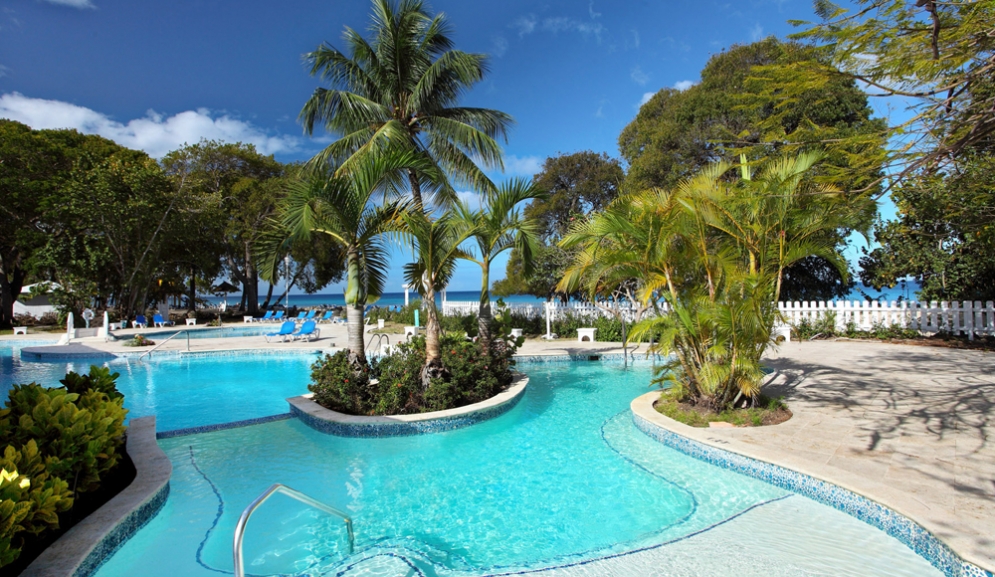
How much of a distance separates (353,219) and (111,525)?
14.3 feet

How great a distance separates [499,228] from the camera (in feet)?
28.0

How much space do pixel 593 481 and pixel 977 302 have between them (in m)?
12.8

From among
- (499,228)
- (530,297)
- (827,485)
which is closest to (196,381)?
(499,228)

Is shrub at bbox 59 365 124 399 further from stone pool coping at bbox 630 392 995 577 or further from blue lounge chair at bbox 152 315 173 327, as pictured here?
blue lounge chair at bbox 152 315 173 327

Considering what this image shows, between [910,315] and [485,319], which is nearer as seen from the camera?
[485,319]

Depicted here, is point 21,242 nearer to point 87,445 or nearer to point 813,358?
point 87,445

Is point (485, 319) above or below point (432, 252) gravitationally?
below

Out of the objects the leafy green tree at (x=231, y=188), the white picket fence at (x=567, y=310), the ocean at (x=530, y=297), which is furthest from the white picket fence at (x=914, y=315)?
the leafy green tree at (x=231, y=188)

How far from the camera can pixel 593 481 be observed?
480 centimetres

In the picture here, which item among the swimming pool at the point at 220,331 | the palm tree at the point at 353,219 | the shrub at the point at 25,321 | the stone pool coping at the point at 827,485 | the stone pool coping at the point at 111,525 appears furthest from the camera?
the shrub at the point at 25,321

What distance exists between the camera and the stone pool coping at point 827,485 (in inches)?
118

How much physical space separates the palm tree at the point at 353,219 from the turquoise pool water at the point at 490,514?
2103 mm

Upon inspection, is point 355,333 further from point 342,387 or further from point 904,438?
point 904,438

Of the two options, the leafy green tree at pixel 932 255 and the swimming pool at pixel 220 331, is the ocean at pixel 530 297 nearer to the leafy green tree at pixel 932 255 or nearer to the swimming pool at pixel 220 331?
the leafy green tree at pixel 932 255
